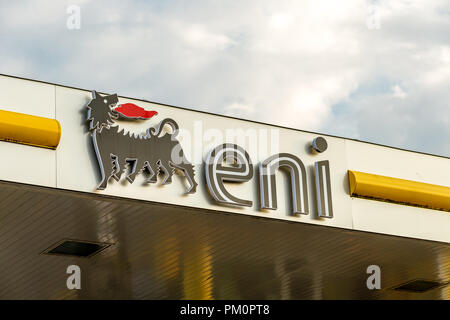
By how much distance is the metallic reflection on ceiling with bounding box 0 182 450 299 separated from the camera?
12531mm

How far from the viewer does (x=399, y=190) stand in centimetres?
1456

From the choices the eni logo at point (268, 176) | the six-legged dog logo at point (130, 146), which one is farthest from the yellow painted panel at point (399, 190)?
the six-legged dog logo at point (130, 146)

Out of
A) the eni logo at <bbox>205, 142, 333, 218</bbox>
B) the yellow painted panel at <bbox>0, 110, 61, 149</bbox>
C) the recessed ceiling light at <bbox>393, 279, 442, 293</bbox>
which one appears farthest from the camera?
the recessed ceiling light at <bbox>393, 279, 442, 293</bbox>

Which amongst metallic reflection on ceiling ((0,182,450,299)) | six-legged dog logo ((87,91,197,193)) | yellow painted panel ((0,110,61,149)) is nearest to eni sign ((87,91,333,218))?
six-legged dog logo ((87,91,197,193))

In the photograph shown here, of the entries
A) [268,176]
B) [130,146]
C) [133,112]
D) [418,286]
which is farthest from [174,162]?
[418,286]

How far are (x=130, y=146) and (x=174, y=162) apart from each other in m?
0.73

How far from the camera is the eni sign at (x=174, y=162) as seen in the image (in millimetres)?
12180

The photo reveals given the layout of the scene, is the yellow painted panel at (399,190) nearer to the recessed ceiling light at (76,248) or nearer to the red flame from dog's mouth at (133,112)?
the red flame from dog's mouth at (133,112)

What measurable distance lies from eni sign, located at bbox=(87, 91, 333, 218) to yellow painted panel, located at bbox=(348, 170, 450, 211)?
24.8 inches

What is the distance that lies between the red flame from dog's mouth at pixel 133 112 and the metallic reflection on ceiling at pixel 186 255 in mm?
1334

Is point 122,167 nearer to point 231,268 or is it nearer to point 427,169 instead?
point 231,268

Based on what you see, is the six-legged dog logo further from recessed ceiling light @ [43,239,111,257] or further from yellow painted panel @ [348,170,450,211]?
yellow painted panel @ [348,170,450,211]
